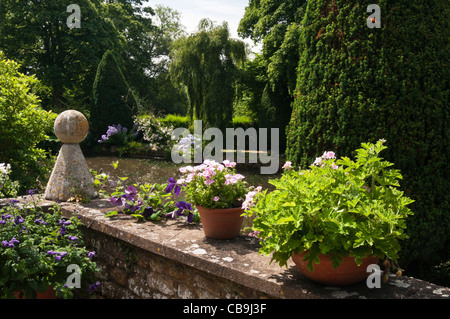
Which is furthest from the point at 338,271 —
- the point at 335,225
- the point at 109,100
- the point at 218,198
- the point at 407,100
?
the point at 109,100

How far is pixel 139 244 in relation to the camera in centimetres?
264

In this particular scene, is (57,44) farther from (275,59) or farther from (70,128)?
(70,128)

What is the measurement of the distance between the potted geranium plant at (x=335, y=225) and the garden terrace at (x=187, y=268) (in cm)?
16

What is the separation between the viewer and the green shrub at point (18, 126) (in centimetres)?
475

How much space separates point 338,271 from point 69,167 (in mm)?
2905

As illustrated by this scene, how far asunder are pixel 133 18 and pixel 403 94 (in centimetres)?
2747

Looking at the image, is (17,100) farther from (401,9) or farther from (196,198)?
(401,9)

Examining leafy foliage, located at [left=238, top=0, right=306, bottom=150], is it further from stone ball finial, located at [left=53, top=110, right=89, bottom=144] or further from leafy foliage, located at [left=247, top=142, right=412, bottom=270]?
leafy foliage, located at [left=247, top=142, right=412, bottom=270]

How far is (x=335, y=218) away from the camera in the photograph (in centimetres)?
167

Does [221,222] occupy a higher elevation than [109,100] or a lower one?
lower

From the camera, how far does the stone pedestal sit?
11.9 ft

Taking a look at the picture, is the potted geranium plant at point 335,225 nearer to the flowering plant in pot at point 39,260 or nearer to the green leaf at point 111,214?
the flowering plant in pot at point 39,260

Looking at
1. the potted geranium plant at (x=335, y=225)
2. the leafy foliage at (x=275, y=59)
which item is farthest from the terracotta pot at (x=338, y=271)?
the leafy foliage at (x=275, y=59)
